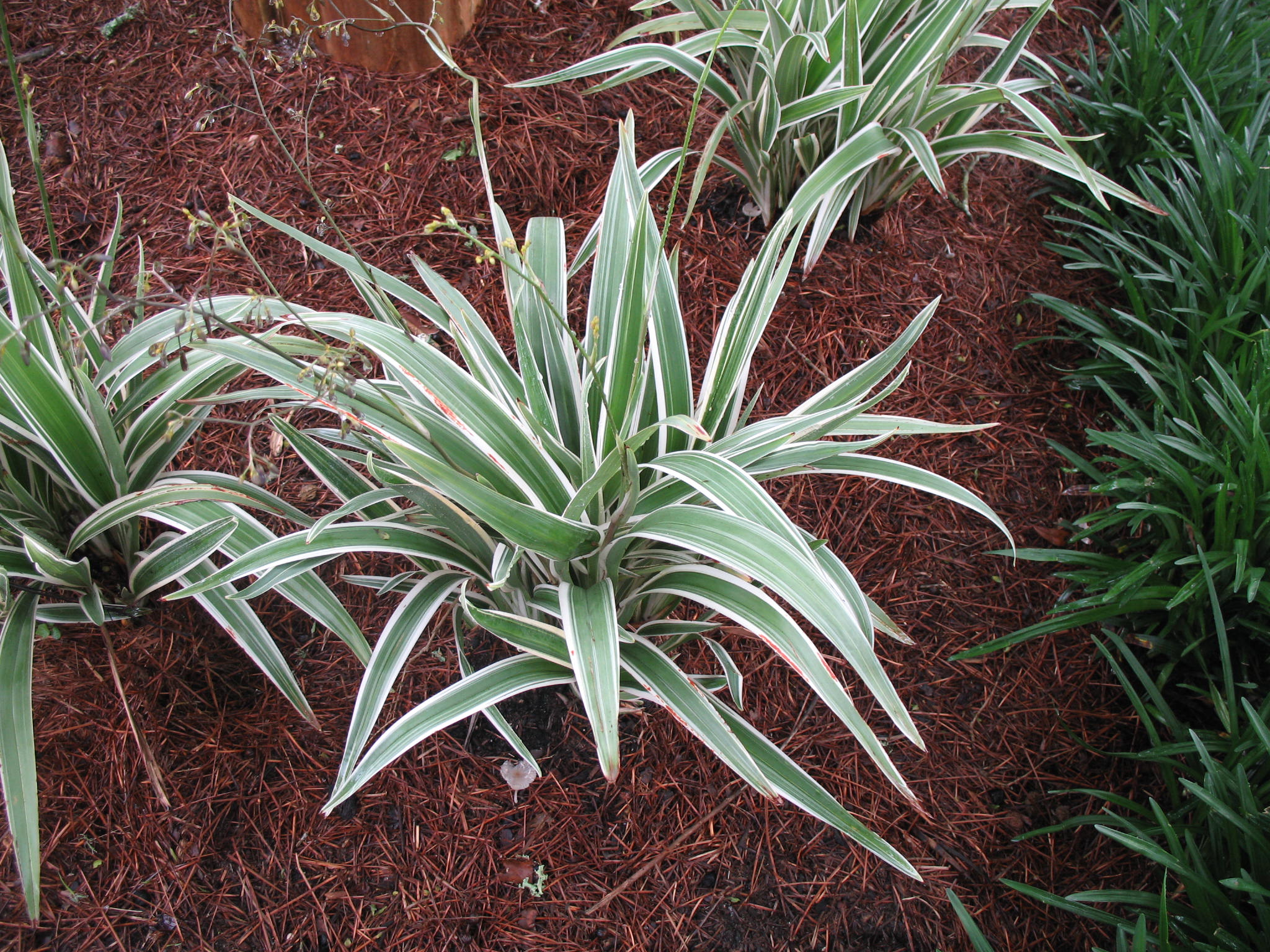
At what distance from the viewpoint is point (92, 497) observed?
3.79ft

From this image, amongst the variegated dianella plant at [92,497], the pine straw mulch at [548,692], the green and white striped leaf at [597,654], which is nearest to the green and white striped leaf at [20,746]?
the variegated dianella plant at [92,497]

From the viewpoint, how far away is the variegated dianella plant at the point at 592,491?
0.94 metres

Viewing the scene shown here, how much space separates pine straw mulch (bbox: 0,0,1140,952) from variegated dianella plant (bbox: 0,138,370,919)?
0.57 feet

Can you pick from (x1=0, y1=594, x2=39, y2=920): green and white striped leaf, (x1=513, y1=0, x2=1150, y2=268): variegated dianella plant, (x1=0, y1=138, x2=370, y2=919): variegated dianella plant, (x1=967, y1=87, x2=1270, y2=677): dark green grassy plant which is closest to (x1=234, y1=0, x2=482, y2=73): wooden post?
(x1=513, y1=0, x2=1150, y2=268): variegated dianella plant

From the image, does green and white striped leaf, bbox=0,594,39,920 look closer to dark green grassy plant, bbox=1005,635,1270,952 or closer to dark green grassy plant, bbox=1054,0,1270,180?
dark green grassy plant, bbox=1005,635,1270,952

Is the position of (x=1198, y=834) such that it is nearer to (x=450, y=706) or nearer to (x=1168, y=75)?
(x=450, y=706)

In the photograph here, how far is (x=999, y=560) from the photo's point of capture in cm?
173

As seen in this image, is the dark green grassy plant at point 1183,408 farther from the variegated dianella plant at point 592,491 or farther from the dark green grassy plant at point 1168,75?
the variegated dianella plant at point 592,491

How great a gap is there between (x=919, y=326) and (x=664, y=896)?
100 centimetres

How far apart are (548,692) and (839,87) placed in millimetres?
1294

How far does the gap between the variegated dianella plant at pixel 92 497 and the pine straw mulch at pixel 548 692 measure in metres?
0.17

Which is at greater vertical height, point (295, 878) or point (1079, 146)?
point (1079, 146)

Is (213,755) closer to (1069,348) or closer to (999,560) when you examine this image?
(999,560)

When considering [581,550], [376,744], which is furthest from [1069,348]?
[376,744]
